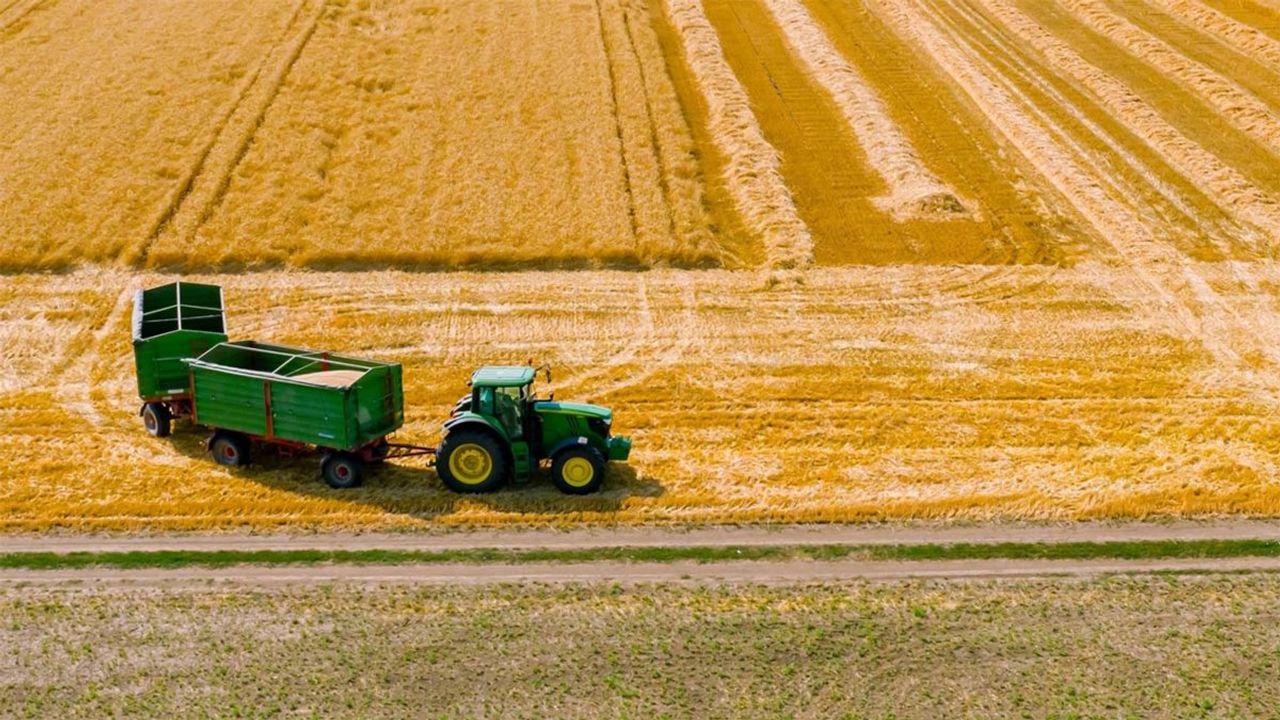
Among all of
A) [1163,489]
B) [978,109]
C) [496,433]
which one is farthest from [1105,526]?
[978,109]

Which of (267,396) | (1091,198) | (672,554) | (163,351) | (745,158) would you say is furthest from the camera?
(745,158)

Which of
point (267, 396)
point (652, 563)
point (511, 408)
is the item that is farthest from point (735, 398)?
point (267, 396)

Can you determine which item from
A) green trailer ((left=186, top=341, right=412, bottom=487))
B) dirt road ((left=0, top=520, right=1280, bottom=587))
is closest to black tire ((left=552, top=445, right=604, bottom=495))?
dirt road ((left=0, top=520, right=1280, bottom=587))

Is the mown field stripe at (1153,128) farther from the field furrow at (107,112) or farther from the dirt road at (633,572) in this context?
the field furrow at (107,112)

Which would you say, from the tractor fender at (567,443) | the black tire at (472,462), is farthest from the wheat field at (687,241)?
the tractor fender at (567,443)

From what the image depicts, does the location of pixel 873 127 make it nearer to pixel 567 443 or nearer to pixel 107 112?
pixel 567 443

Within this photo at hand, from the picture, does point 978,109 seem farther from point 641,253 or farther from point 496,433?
point 496,433

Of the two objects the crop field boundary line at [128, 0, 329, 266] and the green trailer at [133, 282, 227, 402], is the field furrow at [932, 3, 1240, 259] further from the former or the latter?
the crop field boundary line at [128, 0, 329, 266]

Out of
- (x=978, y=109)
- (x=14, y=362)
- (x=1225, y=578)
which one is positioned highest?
(x=978, y=109)
